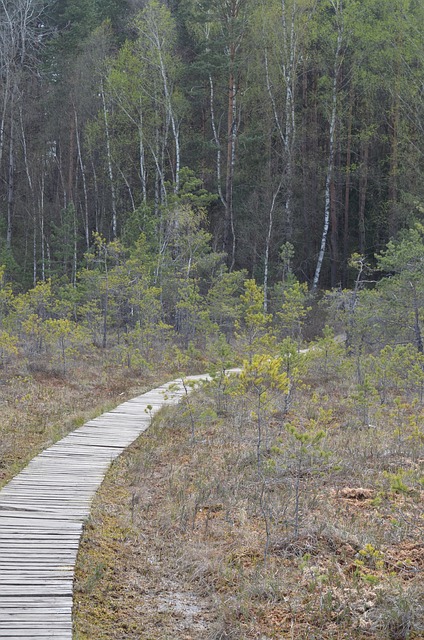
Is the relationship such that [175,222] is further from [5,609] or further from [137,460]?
[5,609]

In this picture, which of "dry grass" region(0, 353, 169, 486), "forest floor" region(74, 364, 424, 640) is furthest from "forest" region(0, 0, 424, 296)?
"forest floor" region(74, 364, 424, 640)

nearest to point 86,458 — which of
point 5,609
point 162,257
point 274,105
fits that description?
point 5,609

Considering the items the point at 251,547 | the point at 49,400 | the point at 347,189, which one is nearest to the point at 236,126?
the point at 347,189

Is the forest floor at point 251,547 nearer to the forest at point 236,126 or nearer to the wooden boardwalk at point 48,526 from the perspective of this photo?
the wooden boardwalk at point 48,526

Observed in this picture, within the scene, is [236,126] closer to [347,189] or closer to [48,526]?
[347,189]

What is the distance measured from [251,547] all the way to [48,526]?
1.49 metres

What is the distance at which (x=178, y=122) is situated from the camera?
27.6 metres

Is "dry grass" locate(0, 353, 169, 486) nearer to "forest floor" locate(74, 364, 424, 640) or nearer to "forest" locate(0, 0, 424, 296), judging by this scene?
"forest floor" locate(74, 364, 424, 640)

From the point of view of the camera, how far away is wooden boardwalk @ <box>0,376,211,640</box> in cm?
369

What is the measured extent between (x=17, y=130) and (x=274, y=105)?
1231 cm

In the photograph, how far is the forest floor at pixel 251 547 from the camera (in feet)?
12.9

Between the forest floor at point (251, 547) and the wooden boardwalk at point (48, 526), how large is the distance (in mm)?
130

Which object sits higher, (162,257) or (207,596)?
(162,257)

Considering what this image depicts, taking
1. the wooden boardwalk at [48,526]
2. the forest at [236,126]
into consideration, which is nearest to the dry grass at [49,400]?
the wooden boardwalk at [48,526]
